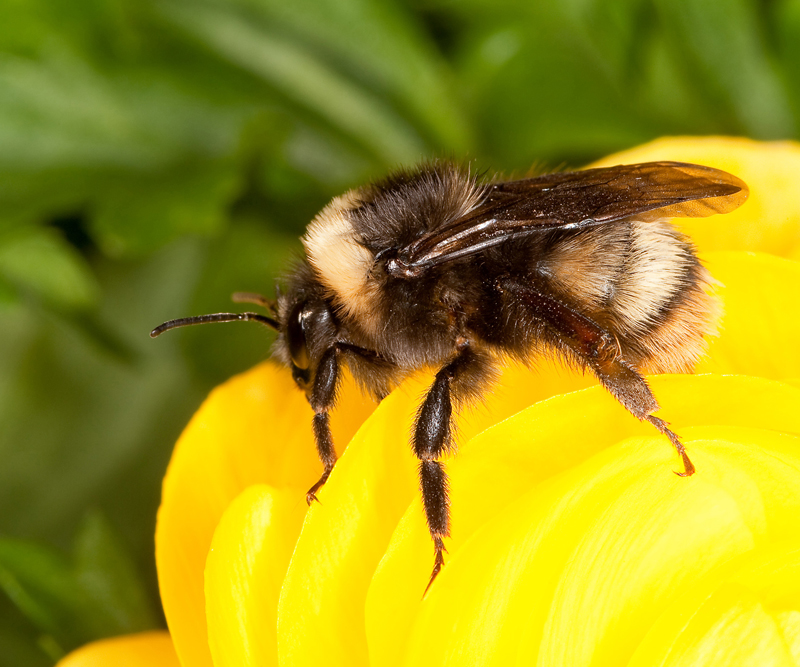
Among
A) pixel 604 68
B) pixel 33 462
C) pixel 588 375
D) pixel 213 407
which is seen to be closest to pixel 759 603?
pixel 588 375

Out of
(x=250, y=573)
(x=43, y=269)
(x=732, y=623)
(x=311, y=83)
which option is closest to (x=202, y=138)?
(x=311, y=83)

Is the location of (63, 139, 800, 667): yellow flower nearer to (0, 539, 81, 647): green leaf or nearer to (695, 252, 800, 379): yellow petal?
(695, 252, 800, 379): yellow petal

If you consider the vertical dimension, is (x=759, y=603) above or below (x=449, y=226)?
below

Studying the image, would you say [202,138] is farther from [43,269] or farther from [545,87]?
[545,87]

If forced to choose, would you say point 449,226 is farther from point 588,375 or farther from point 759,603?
point 759,603

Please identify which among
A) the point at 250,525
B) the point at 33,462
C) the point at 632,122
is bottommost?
the point at 33,462

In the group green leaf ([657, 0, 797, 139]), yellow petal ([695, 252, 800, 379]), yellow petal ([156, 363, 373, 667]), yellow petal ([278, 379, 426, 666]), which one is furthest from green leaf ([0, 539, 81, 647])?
green leaf ([657, 0, 797, 139])

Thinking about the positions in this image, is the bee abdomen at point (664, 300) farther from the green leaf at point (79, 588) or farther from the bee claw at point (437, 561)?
the green leaf at point (79, 588)
